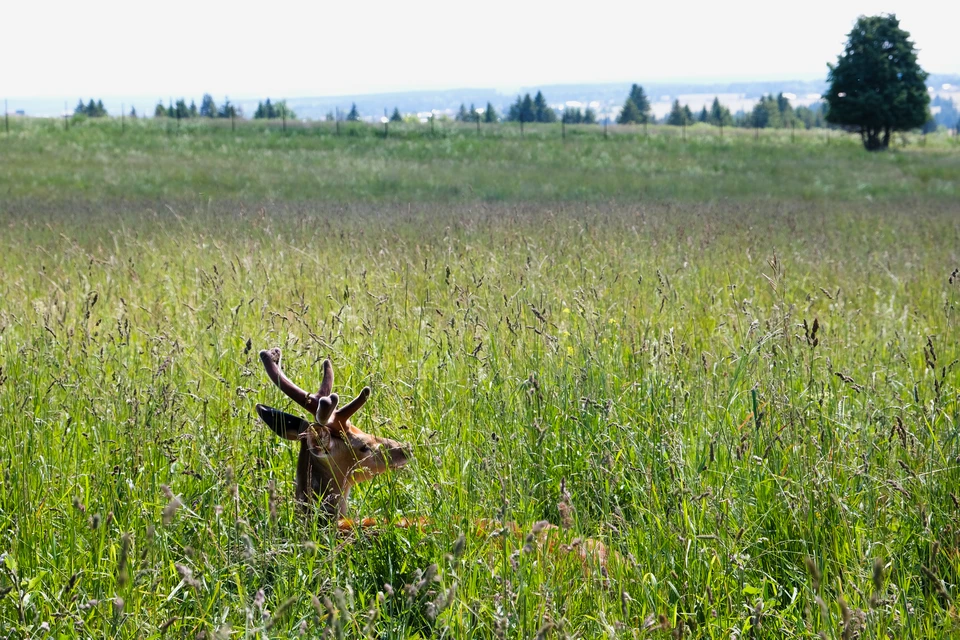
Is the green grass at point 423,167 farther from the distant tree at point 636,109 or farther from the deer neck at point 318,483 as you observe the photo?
the distant tree at point 636,109

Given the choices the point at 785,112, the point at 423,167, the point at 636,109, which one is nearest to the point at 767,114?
the point at 785,112

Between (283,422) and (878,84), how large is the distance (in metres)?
51.9

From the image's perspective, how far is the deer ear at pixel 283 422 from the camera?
9.68ft

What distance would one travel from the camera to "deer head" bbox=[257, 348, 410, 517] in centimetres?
297

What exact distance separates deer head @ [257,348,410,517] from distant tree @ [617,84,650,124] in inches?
3945

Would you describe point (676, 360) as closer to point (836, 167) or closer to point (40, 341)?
point (40, 341)

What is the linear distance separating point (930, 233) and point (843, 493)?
864 cm

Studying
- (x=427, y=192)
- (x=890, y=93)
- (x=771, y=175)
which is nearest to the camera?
(x=427, y=192)

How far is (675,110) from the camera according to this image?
103812 mm

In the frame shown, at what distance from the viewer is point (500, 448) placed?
325cm

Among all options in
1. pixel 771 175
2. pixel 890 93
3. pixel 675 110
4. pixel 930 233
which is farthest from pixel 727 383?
pixel 675 110

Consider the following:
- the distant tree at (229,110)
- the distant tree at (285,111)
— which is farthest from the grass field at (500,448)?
the distant tree at (285,111)

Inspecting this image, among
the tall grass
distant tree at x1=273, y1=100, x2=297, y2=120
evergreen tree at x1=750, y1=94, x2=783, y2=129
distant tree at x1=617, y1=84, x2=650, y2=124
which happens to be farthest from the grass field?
evergreen tree at x1=750, y1=94, x2=783, y2=129

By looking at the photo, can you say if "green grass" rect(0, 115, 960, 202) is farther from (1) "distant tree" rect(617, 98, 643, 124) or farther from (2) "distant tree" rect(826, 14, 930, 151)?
(1) "distant tree" rect(617, 98, 643, 124)
